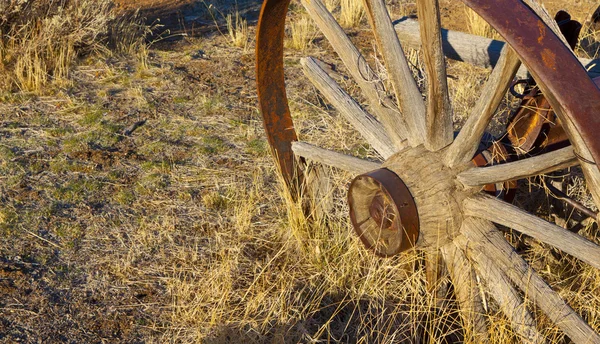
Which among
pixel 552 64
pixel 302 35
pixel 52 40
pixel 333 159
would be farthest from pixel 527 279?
pixel 52 40

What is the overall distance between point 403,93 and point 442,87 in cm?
30

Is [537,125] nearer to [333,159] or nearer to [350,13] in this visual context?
[333,159]

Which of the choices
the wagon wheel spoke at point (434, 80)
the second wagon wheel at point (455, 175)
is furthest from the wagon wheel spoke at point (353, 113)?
the wagon wheel spoke at point (434, 80)

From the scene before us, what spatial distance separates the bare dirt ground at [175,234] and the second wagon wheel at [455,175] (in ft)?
0.69

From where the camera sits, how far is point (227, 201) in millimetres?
3742

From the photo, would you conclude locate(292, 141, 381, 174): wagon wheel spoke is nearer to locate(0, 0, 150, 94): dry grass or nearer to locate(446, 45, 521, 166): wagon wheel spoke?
locate(446, 45, 521, 166): wagon wheel spoke

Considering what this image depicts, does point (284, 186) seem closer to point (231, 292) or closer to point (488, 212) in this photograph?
point (231, 292)

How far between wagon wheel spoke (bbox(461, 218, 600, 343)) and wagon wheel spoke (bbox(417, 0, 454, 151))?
1.05ft

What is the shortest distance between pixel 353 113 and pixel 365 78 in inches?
7.9

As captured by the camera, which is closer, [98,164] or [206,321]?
[206,321]

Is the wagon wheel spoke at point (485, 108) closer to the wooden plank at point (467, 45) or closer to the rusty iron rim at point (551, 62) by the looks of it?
the rusty iron rim at point (551, 62)

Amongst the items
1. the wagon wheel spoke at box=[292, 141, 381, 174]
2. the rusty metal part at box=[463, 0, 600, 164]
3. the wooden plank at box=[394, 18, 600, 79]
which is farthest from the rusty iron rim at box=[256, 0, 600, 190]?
the wooden plank at box=[394, 18, 600, 79]

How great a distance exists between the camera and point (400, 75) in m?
2.67

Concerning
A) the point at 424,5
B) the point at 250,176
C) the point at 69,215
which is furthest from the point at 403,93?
the point at 69,215
